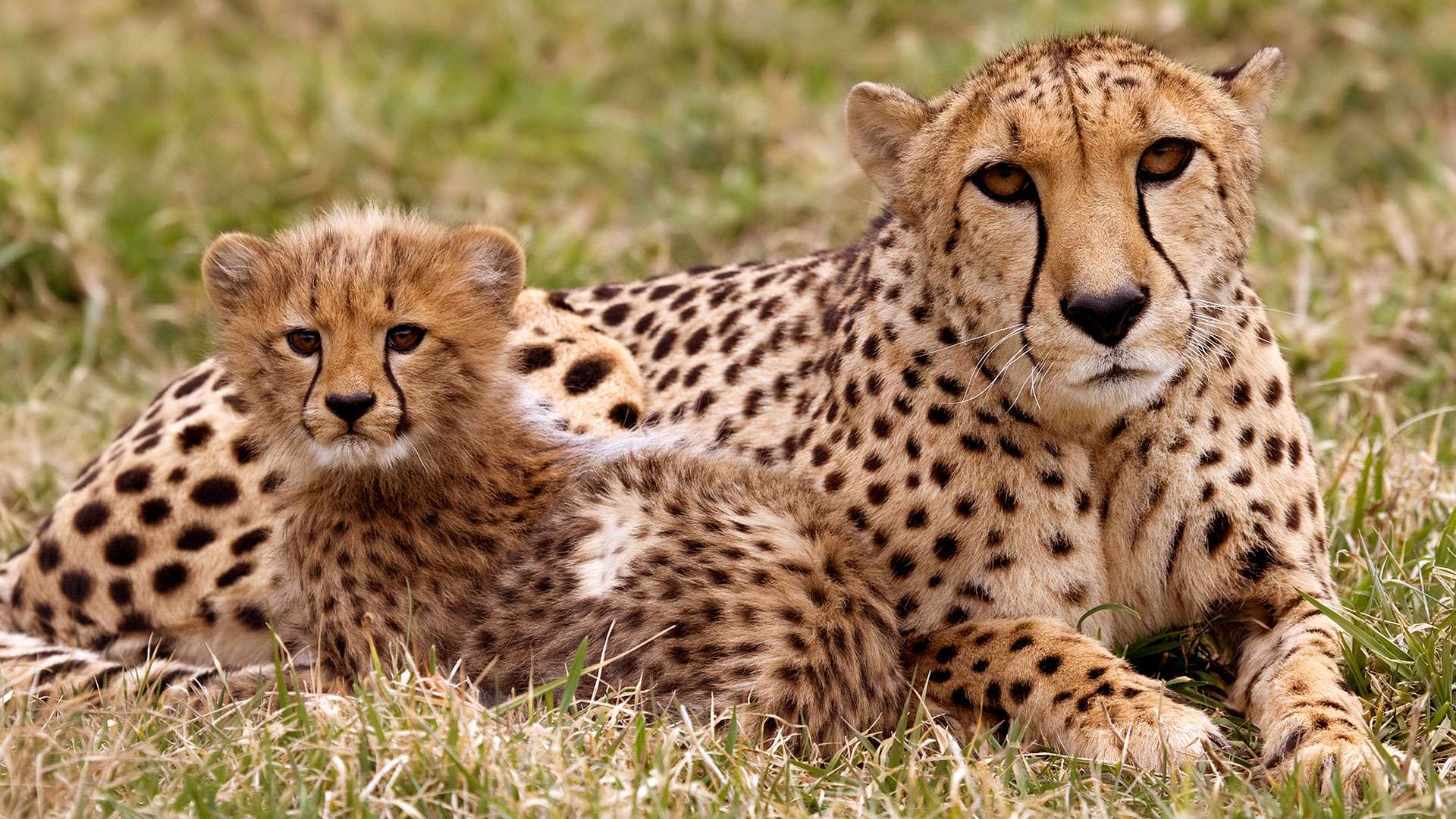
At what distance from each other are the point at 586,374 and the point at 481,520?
60 cm

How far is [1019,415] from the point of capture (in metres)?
3.52

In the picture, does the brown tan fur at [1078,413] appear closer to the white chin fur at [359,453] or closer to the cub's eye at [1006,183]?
the cub's eye at [1006,183]

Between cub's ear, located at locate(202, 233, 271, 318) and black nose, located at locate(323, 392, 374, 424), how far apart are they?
0.45 m

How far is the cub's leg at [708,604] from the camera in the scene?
130 inches

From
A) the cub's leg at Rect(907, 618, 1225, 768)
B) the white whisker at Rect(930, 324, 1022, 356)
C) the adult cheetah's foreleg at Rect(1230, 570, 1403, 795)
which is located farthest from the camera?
the white whisker at Rect(930, 324, 1022, 356)

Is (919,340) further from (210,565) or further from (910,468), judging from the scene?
(210,565)

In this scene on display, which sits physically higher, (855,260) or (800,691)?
(855,260)

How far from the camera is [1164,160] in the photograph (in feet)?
10.8

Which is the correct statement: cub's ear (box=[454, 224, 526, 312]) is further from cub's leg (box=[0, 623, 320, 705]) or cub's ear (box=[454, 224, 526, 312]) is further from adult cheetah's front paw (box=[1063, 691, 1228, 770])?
adult cheetah's front paw (box=[1063, 691, 1228, 770])

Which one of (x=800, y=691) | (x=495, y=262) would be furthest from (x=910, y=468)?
(x=495, y=262)

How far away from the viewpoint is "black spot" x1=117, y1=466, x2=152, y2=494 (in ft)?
13.8

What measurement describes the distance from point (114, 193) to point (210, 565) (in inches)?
124

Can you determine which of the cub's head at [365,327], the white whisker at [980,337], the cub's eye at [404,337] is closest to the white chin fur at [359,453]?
the cub's head at [365,327]

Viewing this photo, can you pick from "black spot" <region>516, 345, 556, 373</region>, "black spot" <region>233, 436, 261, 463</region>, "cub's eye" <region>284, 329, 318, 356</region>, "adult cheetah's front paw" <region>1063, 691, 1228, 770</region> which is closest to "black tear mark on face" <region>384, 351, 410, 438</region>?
"cub's eye" <region>284, 329, 318, 356</region>
